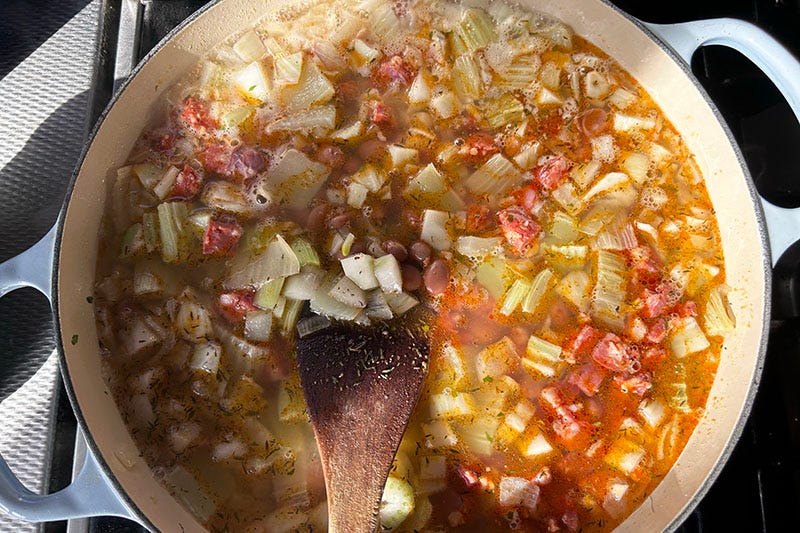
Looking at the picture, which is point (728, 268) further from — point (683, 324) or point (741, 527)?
point (741, 527)

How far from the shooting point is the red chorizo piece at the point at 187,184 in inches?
92.4

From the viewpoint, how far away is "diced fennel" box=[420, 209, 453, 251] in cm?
229

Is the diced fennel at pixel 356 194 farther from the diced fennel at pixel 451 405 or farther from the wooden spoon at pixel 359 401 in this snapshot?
the diced fennel at pixel 451 405

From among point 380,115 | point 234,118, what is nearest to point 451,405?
point 380,115

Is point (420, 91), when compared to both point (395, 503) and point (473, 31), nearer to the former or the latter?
point (473, 31)

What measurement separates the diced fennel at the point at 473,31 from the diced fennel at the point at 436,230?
66cm

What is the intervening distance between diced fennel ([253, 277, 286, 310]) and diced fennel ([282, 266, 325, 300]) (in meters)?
0.02

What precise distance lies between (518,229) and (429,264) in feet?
1.09

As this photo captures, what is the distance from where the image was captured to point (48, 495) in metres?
1.92

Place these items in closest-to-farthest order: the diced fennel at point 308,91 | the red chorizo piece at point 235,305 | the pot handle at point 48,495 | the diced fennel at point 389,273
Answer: the pot handle at point 48,495, the diced fennel at point 389,273, the red chorizo piece at point 235,305, the diced fennel at point 308,91

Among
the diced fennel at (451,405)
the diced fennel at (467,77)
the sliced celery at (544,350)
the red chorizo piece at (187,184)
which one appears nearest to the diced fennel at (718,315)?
the sliced celery at (544,350)

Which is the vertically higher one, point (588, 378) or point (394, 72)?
point (394, 72)

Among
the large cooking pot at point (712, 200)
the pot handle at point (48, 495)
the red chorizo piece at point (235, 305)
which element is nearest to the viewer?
the pot handle at point (48, 495)

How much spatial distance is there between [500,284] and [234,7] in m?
1.37
